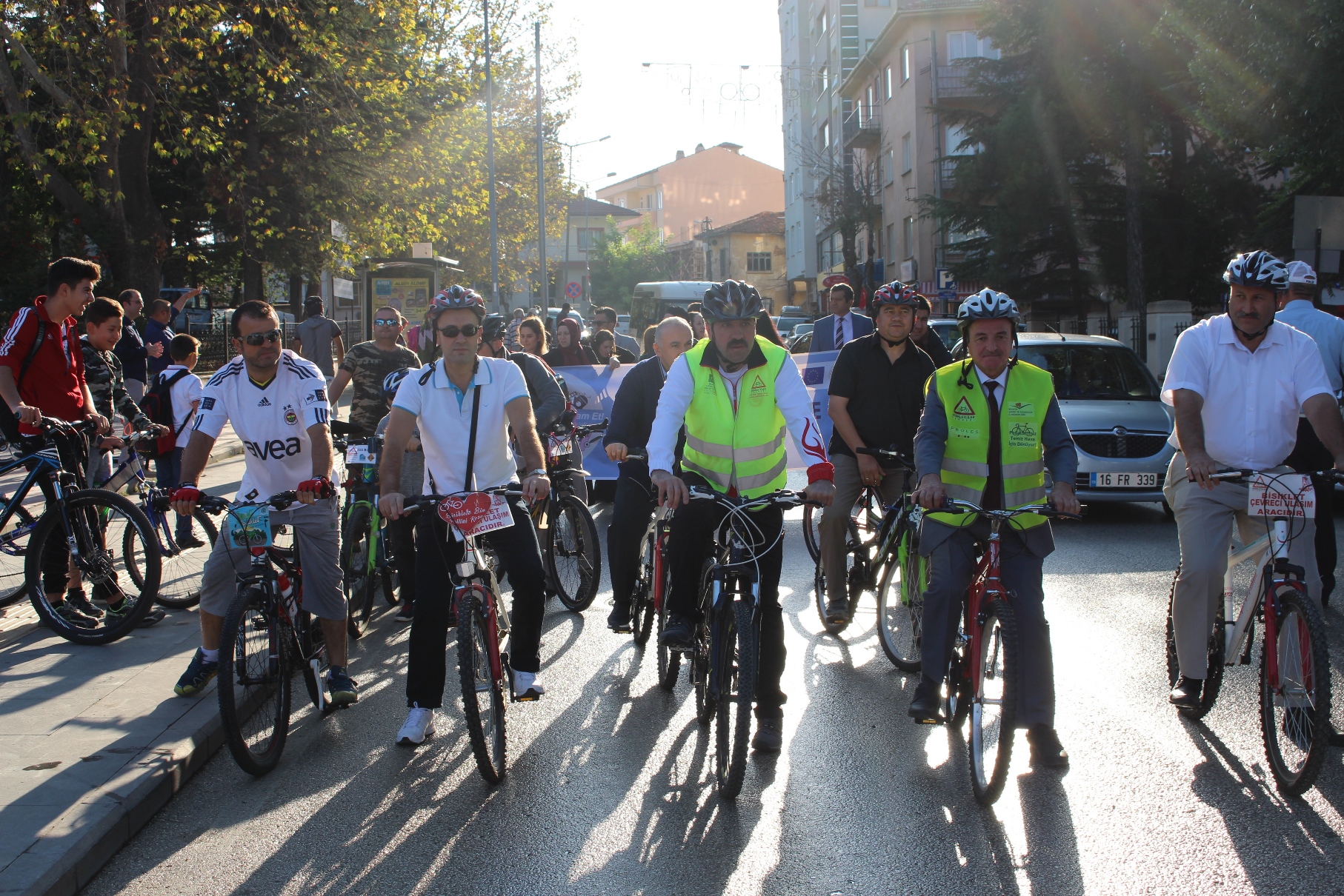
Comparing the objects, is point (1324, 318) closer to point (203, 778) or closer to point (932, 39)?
point (203, 778)

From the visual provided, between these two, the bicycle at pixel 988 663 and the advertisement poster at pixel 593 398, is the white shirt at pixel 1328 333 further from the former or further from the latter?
the advertisement poster at pixel 593 398

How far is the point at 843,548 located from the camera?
699 centimetres

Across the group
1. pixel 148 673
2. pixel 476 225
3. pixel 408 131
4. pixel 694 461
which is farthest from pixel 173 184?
pixel 694 461

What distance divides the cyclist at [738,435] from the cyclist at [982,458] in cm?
56

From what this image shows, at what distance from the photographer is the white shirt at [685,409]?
188 inches

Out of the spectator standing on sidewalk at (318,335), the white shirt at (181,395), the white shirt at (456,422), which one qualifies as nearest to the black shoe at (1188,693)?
the white shirt at (456,422)

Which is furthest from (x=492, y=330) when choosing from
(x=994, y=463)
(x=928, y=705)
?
(x=928, y=705)

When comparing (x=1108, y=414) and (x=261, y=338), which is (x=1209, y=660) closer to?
(x=261, y=338)

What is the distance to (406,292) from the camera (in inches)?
1057

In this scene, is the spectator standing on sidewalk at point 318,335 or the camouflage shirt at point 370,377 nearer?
the camouflage shirt at point 370,377

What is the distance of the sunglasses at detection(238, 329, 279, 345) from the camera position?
534 centimetres

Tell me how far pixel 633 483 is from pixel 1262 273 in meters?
3.29

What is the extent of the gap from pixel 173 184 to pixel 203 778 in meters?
25.1

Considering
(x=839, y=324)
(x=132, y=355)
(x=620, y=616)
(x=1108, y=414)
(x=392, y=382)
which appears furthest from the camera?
(x=132, y=355)
